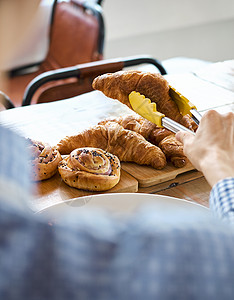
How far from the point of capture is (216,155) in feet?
1.97

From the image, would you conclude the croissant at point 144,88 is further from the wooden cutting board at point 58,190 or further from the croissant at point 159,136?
the wooden cutting board at point 58,190

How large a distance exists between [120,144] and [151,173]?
0.12 metres

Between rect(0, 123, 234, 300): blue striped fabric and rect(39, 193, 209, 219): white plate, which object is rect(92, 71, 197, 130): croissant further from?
rect(0, 123, 234, 300): blue striped fabric

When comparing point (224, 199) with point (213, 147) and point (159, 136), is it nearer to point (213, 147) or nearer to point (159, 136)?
point (213, 147)

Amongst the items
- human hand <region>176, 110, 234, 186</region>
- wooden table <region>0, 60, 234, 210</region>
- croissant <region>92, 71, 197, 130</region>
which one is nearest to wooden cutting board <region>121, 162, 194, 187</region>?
wooden table <region>0, 60, 234, 210</region>

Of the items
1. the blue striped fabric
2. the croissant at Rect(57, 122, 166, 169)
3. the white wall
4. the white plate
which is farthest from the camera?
the white wall

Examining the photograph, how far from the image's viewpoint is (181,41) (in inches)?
175

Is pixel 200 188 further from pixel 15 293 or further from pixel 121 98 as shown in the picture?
pixel 15 293

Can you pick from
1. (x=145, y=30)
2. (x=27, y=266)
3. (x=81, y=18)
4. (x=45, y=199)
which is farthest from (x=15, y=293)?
(x=145, y=30)

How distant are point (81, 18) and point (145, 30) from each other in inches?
75.2

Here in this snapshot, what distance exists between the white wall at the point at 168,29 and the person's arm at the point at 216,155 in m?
3.49

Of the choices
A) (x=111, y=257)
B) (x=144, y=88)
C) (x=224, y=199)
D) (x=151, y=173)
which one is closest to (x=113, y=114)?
(x=144, y=88)

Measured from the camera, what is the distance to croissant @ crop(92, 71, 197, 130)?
41.1 inches

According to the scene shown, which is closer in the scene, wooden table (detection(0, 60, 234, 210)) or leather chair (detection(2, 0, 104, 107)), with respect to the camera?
wooden table (detection(0, 60, 234, 210))
